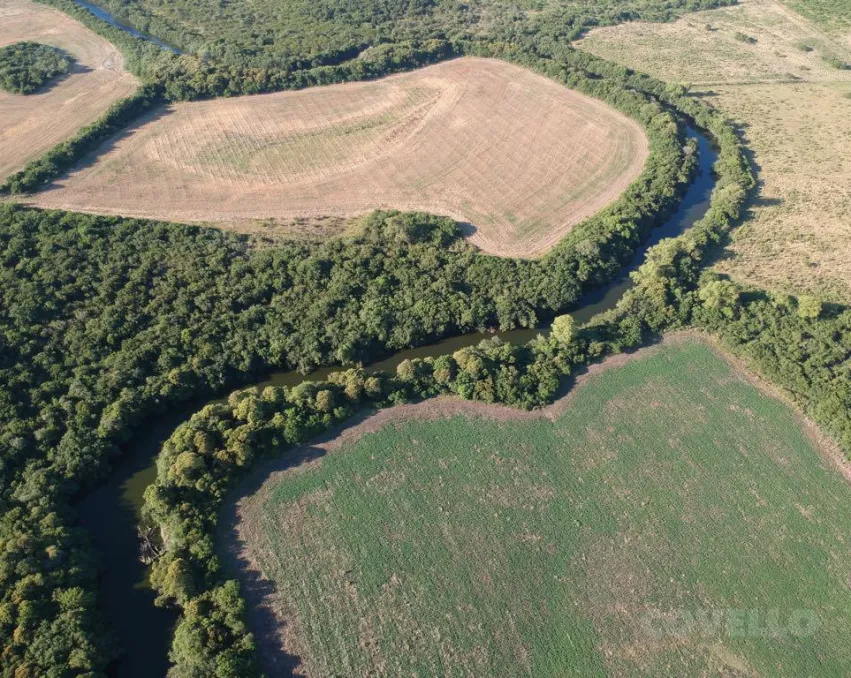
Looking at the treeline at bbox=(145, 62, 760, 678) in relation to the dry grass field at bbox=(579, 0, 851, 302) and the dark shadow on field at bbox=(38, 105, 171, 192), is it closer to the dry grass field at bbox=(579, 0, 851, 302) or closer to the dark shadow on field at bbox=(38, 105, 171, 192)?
the dry grass field at bbox=(579, 0, 851, 302)

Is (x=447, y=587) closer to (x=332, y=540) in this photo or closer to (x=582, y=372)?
(x=332, y=540)

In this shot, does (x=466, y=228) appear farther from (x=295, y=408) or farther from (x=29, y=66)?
(x=29, y=66)

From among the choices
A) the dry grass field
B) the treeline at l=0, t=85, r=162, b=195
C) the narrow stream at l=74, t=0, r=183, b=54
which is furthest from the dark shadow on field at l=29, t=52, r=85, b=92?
the dry grass field

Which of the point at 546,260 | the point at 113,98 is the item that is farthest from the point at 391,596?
the point at 113,98

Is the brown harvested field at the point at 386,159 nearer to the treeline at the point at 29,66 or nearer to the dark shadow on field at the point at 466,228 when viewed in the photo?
the dark shadow on field at the point at 466,228

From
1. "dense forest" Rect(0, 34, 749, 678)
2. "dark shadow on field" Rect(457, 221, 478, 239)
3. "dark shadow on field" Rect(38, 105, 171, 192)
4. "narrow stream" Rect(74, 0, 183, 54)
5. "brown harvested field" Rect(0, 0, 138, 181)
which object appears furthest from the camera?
"narrow stream" Rect(74, 0, 183, 54)

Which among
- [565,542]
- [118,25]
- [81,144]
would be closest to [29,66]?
[118,25]

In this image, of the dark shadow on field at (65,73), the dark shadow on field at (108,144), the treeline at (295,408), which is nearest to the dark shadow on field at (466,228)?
the treeline at (295,408)
